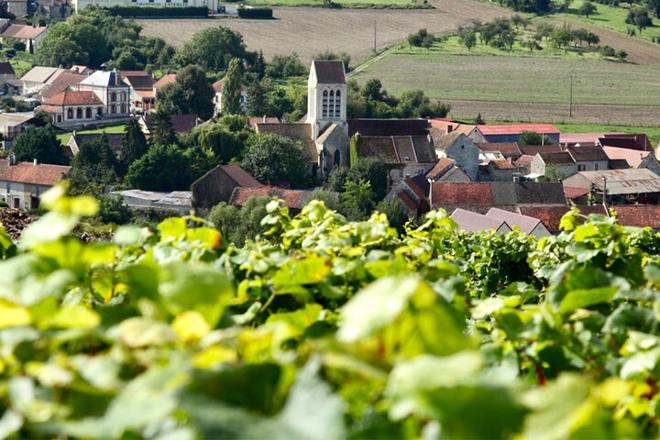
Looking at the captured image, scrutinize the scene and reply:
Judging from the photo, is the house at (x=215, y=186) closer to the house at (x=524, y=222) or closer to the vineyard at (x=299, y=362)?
the house at (x=524, y=222)

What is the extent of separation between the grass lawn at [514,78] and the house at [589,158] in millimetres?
14064

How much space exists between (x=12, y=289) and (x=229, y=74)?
4775cm

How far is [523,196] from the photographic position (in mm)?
33750

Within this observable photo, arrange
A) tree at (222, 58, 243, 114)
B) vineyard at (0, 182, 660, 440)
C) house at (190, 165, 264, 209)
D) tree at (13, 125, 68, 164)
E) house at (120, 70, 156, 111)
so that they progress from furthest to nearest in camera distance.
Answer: house at (120, 70, 156, 111) < tree at (222, 58, 243, 114) < tree at (13, 125, 68, 164) < house at (190, 165, 264, 209) < vineyard at (0, 182, 660, 440)

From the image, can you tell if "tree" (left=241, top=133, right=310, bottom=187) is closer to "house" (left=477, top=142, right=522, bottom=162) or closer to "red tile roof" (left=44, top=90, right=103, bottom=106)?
"house" (left=477, top=142, right=522, bottom=162)

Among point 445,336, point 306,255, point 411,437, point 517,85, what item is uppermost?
point 445,336

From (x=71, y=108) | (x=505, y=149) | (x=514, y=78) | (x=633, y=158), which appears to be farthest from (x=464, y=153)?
(x=514, y=78)

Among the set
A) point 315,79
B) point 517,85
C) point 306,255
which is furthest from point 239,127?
point 306,255

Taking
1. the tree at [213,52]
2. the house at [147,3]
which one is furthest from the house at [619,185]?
the house at [147,3]

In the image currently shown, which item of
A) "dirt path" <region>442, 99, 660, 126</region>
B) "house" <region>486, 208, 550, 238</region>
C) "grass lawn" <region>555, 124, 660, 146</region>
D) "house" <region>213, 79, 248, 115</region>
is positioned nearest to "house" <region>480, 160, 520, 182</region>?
"grass lawn" <region>555, 124, 660, 146</region>

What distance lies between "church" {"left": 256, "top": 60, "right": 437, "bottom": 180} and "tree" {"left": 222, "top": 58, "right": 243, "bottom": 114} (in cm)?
395

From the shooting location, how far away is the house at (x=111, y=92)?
52688 millimetres

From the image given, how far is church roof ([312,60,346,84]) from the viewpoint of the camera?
43.6m

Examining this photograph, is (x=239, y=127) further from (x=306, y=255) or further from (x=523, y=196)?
(x=306, y=255)
